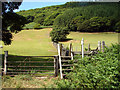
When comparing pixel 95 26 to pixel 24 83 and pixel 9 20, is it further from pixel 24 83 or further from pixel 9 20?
pixel 24 83

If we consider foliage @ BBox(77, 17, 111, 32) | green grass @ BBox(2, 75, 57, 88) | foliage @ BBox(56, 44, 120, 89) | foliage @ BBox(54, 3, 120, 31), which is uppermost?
foliage @ BBox(54, 3, 120, 31)

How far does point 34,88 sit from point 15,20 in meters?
8.21

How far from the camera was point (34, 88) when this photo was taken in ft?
17.5

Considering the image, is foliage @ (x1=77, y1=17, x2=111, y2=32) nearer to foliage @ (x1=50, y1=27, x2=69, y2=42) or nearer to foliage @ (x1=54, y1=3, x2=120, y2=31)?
foliage @ (x1=54, y1=3, x2=120, y2=31)

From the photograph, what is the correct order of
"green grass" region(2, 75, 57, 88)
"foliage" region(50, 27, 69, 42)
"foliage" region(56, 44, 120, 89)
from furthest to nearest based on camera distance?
"foliage" region(50, 27, 69, 42) → "green grass" region(2, 75, 57, 88) → "foliage" region(56, 44, 120, 89)

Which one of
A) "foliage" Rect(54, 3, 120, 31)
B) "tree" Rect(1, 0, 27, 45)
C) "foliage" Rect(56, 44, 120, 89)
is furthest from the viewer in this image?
"foliage" Rect(54, 3, 120, 31)

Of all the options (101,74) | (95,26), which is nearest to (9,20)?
(101,74)

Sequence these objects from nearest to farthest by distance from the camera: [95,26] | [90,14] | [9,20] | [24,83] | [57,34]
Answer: [24,83] → [9,20] → [57,34] → [95,26] → [90,14]

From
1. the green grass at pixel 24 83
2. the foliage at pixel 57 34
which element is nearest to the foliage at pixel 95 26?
the foliage at pixel 57 34

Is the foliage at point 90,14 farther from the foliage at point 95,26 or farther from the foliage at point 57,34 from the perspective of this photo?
the foliage at point 57,34

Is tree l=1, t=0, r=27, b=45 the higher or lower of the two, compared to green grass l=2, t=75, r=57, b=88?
higher

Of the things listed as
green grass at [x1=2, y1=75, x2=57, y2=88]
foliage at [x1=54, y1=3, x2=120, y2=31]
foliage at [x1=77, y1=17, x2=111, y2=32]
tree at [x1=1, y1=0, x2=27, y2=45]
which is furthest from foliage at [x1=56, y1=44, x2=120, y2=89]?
foliage at [x1=77, y1=17, x2=111, y2=32]

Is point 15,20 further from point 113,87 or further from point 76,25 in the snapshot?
point 76,25

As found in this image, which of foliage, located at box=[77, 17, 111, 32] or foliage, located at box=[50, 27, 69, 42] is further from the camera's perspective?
foliage, located at box=[77, 17, 111, 32]
